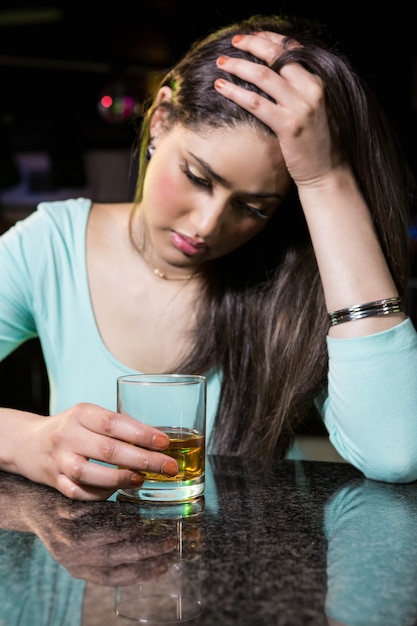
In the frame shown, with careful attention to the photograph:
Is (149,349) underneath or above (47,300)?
underneath

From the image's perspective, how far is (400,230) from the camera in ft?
4.58

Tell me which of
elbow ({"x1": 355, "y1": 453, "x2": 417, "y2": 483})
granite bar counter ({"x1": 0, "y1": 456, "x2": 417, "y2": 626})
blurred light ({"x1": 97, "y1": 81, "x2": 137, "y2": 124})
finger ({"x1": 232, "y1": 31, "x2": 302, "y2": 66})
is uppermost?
blurred light ({"x1": 97, "y1": 81, "x2": 137, "y2": 124})

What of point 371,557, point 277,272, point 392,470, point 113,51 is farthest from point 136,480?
point 113,51

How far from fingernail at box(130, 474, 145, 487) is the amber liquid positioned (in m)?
0.01

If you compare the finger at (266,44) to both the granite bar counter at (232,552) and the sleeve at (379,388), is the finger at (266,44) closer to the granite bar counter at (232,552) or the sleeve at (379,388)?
the sleeve at (379,388)

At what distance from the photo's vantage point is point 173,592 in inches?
25.1

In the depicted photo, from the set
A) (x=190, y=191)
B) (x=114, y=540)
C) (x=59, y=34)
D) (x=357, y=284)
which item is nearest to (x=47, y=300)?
(x=190, y=191)

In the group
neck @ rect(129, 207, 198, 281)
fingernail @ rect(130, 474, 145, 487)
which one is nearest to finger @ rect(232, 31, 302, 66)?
neck @ rect(129, 207, 198, 281)

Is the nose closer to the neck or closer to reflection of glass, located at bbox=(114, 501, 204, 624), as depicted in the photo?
the neck

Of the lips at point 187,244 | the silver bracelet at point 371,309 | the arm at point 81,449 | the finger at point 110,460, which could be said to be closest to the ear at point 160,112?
the lips at point 187,244

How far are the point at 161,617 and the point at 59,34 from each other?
5263 mm

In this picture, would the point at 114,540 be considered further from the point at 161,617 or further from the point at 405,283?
the point at 405,283

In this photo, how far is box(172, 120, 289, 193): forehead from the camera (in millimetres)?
1289

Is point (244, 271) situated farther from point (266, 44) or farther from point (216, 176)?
point (266, 44)
